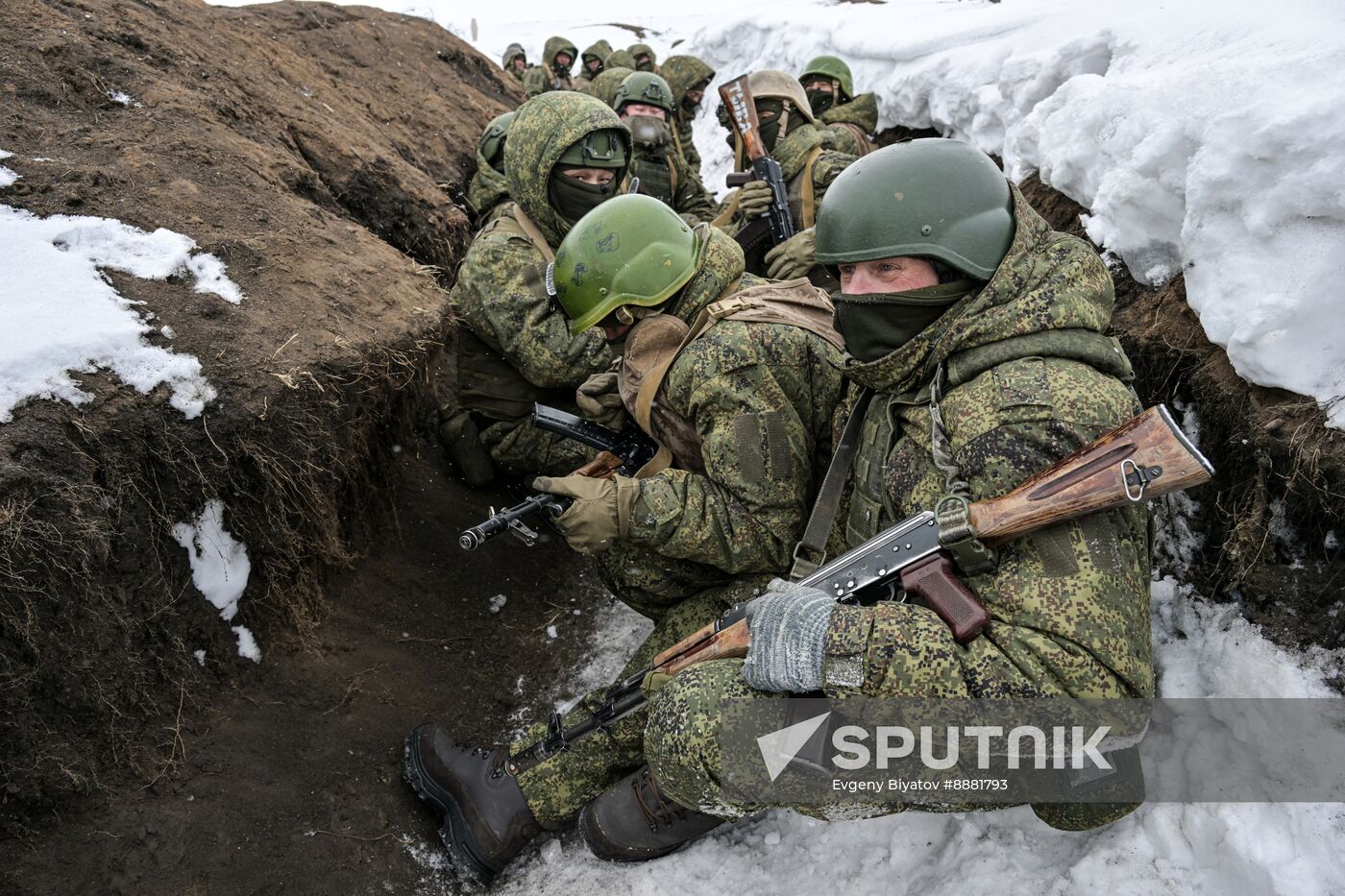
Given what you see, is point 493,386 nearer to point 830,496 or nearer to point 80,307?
point 80,307

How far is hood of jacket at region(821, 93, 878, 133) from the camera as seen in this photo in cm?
860

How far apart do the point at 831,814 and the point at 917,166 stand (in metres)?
1.98

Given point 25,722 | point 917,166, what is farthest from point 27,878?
point 917,166

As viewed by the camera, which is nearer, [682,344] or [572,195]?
[682,344]

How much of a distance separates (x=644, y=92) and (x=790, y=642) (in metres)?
7.39

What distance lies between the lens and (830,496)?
308cm

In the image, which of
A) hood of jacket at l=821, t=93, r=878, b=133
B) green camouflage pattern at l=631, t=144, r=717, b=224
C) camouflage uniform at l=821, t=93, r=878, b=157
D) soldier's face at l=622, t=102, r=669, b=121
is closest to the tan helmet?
camouflage uniform at l=821, t=93, r=878, b=157

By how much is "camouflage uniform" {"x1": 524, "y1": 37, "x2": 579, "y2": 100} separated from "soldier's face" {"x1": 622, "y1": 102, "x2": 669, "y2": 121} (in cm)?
961

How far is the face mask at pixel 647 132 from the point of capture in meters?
7.71

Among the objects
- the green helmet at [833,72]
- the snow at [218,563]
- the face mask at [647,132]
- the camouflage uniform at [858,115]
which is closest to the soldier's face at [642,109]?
the face mask at [647,132]

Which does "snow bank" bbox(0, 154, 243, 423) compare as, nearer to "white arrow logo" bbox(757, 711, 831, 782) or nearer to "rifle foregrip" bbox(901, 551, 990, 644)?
"white arrow logo" bbox(757, 711, 831, 782)

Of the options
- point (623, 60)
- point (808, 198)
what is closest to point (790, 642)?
point (808, 198)

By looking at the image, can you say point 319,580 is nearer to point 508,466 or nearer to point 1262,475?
point 508,466

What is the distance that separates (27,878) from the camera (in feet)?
9.11
